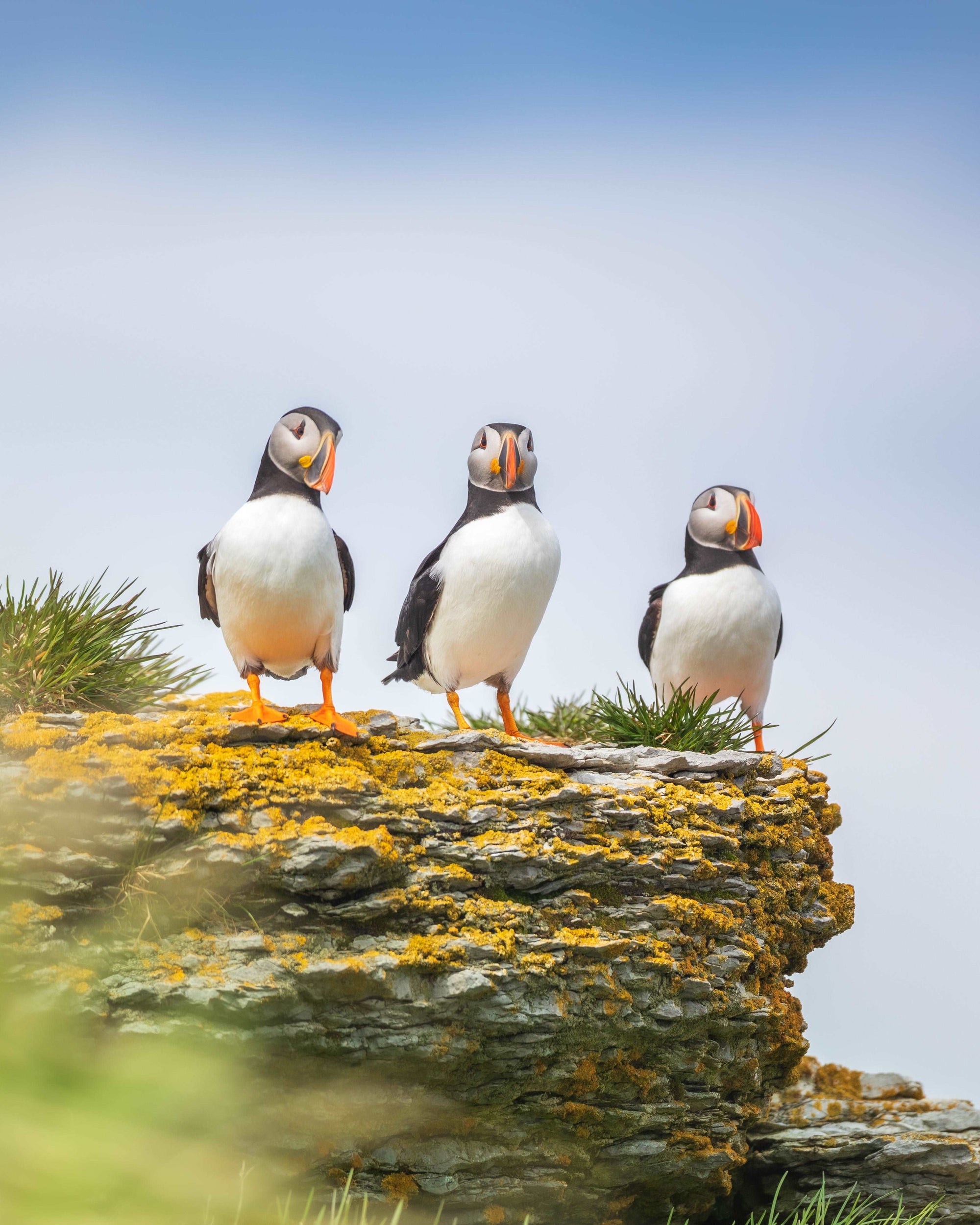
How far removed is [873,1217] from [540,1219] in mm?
2685

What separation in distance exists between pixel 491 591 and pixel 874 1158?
5323 mm

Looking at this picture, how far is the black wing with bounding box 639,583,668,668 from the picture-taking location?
32.8ft

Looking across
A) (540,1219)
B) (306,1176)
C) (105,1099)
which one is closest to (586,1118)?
(540,1219)

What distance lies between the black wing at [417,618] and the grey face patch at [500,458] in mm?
642

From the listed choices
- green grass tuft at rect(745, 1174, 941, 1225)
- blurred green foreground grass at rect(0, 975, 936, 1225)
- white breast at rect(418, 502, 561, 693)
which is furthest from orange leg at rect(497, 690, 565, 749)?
blurred green foreground grass at rect(0, 975, 936, 1225)

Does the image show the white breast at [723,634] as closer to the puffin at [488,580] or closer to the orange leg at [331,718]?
the puffin at [488,580]

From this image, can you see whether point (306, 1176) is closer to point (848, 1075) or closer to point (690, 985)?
point (690, 985)

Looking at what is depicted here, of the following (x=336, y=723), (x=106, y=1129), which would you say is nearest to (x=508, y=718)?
(x=336, y=723)

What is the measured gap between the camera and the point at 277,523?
23.9 ft

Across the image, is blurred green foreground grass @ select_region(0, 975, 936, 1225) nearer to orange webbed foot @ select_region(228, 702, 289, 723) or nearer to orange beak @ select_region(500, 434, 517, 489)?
orange webbed foot @ select_region(228, 702, 289, 723)

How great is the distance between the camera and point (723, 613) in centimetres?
935

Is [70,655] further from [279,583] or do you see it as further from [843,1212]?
[843,1212]

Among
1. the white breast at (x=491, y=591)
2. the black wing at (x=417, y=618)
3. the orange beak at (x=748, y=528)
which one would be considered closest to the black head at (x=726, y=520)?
the orange beak at (x=748, y=528)

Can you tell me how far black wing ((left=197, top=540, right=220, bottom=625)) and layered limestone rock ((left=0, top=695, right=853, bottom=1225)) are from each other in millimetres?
878
